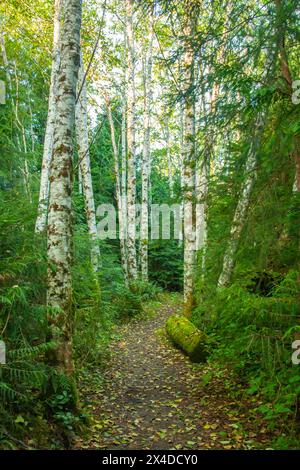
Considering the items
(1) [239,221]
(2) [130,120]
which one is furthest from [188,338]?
(2) [130,120]

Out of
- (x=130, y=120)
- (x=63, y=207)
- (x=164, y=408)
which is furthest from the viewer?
(x=130, y=120)

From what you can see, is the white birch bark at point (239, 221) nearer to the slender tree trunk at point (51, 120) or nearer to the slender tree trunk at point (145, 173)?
the slender tree trunk at point (51, 120)

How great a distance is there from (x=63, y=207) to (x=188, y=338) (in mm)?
4710

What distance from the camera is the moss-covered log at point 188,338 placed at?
7.38 m

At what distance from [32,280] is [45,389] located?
1.45m

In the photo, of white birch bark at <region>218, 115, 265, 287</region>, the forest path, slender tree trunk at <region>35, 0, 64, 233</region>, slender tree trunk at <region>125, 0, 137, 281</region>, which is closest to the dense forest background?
white birch bark at <region>218, 115, 265, 287</region>

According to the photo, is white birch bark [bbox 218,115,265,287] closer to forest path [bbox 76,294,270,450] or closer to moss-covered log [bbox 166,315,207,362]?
moss-covered log [bbox 166,315,207,362]

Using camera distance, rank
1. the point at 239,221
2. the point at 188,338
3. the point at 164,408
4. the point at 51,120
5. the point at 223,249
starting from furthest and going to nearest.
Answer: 1. the point at 51,120
2. the point at 188,338
3. the point at 223,249
4. the point at 239,221
5. the point at 164,408

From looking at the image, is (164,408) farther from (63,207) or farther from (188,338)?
(63,207)

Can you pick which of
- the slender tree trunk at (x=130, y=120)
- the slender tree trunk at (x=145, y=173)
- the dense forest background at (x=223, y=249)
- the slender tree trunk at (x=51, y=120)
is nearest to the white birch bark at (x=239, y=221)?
the dense forest background at (x=223, y=249)

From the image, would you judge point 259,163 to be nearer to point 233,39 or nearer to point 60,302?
point 233,39

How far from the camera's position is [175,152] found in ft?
84.4

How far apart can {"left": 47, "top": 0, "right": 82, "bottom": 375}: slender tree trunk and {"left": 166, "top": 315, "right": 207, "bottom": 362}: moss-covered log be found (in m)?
3.61

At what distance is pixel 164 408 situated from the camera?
525 centimetres
